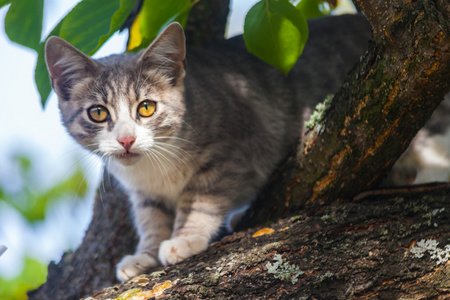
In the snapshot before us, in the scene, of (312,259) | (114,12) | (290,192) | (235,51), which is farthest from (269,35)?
(235,51)

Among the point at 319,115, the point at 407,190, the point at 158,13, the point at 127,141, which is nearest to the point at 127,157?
the point at 127,141

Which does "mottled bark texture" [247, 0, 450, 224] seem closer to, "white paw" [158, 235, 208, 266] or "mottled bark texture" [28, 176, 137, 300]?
A: "white paw" [158, 235, 208, 266]

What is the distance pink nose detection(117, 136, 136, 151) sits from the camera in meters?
2.00

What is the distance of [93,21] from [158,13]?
348mm

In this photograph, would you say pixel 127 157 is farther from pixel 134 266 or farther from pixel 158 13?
pixel 158 13

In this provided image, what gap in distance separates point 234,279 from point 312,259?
288mm

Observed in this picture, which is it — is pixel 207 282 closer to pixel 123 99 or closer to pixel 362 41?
pixel 123 99

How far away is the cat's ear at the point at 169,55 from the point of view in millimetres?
2100

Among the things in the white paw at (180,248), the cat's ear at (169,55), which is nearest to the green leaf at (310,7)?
the cat's ear at (169,55)

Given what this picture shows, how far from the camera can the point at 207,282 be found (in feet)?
5.18

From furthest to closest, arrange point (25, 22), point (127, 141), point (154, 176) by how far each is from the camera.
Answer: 1. point (154, 176)
2. point (127, 141)
3. point (25, 22)

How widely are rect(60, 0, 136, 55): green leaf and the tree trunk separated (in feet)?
2.88

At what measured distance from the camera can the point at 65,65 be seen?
6.94 feet

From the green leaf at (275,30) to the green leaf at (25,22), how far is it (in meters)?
0.77
